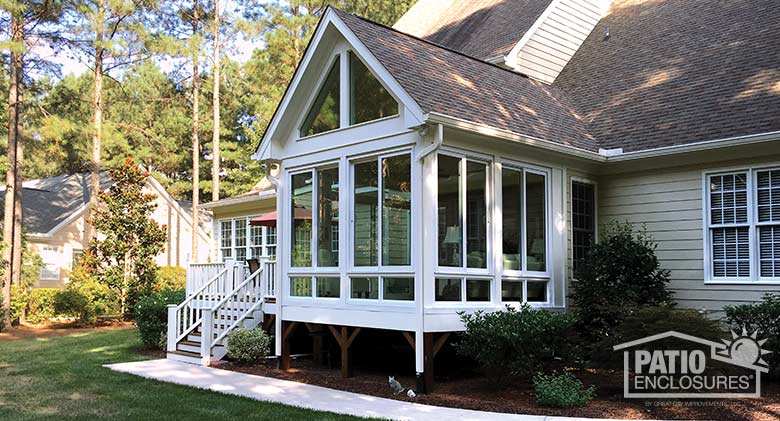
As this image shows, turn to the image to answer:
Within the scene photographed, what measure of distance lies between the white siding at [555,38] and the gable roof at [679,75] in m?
0.28

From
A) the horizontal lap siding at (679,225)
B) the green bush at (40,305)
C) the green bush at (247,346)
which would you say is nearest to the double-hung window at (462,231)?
the horizontal lap siding at (679,225)

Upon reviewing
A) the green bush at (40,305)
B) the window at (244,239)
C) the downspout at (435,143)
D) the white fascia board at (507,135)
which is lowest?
the green bush at (40,305)

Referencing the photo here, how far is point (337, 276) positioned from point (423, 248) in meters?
1.91

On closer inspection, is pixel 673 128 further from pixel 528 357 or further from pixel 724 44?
pixel 528 357

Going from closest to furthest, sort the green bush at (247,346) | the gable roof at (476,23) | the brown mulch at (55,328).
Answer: the green bush at (247,346)
the gable roof at (476,23)
the brown mulch at (55,328)

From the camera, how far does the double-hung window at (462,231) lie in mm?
9359

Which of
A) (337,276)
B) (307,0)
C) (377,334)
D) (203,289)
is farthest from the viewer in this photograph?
(307,0)

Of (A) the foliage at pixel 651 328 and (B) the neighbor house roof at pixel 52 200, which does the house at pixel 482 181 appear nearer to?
(A) the foliage at pixel 651 328

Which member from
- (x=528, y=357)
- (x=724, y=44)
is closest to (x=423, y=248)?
(x=528, y=357)

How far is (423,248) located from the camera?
29.8ft

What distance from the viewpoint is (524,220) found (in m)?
10.4

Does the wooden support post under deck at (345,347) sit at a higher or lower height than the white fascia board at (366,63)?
lower

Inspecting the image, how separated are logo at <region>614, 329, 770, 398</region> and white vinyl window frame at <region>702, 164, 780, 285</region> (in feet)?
6.42

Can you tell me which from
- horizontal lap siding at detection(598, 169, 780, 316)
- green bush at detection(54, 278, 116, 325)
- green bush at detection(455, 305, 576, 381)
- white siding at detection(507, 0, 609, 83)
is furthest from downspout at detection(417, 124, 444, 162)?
green bush at detection(54, 278, 116, 325)
